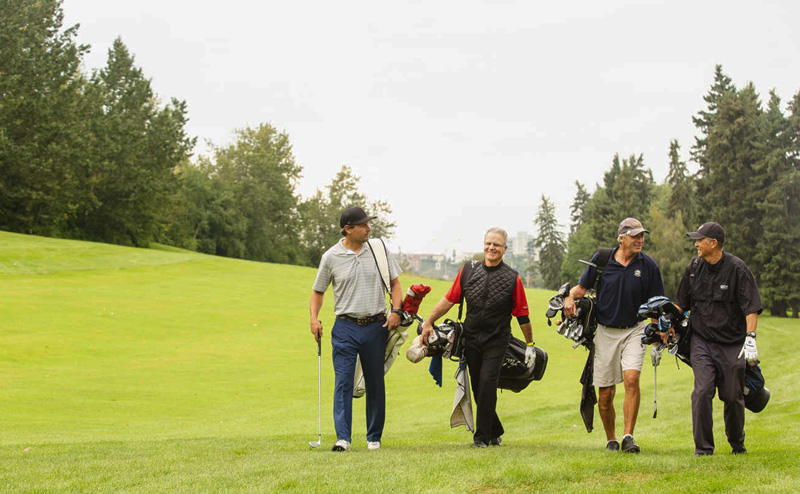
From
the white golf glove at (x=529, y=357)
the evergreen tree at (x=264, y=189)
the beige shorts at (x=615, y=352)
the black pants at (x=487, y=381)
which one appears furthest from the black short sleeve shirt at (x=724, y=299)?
the evergreen tree at (x=264, y=189)

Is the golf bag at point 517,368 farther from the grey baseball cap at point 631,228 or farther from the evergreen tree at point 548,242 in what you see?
Result: the evergreen tree at point 548,242

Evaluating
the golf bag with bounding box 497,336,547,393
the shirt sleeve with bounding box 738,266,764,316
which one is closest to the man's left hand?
the golf bag with bounding box 497,336,547,393

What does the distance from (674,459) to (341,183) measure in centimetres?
10844

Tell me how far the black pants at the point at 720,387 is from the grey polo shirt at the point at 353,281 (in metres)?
3.23

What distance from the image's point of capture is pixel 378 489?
17.2 ft

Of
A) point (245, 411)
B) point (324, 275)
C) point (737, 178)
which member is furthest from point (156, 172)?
point (324, 275)

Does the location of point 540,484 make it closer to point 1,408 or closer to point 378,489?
point 378,489

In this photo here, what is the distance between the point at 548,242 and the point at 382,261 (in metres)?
120

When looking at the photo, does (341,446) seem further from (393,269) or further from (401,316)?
(393,269)

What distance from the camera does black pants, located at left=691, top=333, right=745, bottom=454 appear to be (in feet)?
23.3

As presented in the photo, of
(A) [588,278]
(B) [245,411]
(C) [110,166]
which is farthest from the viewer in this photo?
(C) [110,166]

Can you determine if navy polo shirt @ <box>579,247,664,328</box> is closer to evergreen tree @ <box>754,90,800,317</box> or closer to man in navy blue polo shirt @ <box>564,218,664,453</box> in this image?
man in navy blue polo shirt @ <box>564,218,664,453</box>

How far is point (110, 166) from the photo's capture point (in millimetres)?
58688

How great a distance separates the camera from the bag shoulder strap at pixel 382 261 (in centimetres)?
816
